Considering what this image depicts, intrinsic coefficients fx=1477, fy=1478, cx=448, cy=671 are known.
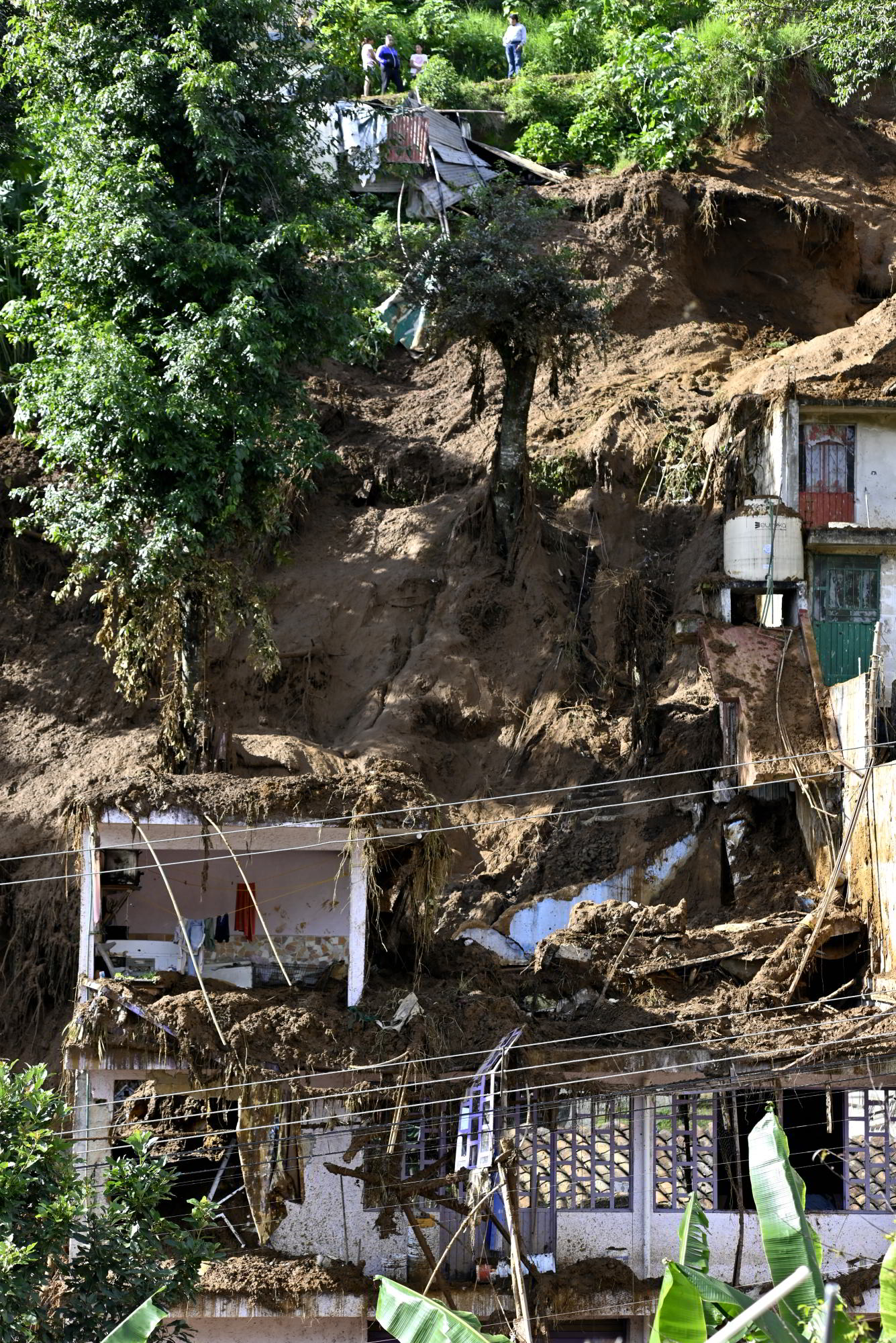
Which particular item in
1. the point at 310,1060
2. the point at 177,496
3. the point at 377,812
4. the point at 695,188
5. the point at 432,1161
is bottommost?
the point at 432,1161

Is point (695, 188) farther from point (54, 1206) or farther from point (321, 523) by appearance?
point (54, 1206)

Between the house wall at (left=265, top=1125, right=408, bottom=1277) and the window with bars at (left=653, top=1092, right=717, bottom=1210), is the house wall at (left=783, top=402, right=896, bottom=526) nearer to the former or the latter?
the window with bars at (left=653, top=1092, right=717, bottom=1210)

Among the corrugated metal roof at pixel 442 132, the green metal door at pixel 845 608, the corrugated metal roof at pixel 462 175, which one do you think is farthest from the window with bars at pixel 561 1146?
the corrugated metal roof at pixel 442 132

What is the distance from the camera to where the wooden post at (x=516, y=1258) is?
12.1m

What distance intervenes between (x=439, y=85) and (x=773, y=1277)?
3003 cm

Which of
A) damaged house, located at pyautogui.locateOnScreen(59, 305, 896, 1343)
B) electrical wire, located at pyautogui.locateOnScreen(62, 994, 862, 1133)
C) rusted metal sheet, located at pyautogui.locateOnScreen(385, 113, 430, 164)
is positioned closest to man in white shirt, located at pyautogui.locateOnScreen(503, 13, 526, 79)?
rusted metal sheet, located at pyautogui.locateOnScreen(385, 113, 430, 164)

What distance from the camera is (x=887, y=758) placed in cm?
Result: 1862

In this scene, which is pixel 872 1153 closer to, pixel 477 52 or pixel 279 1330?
pixel 279 1330

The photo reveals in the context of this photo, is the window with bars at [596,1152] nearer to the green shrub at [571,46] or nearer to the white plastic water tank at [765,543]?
the white plastic water tank at [765,543]

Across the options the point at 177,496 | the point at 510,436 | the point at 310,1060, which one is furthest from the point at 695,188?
the point at 310,1060

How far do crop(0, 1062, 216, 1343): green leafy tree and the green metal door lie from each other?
14.5 meters

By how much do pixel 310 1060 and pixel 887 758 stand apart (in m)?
8.52

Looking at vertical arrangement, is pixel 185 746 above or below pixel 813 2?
below

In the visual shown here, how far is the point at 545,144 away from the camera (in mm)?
33312
